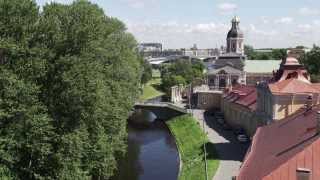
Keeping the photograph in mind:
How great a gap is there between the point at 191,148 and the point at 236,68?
215ft

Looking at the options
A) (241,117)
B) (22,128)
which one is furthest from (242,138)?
(22,128)

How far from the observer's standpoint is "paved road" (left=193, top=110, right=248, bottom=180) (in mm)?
46556

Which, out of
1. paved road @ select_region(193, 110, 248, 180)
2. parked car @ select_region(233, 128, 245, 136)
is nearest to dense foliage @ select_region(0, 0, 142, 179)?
paved road @ select_region(193, 110, 248, 180)

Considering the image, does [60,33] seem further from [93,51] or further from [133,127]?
[133,127]

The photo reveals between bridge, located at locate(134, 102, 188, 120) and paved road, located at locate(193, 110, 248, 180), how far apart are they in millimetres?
10585

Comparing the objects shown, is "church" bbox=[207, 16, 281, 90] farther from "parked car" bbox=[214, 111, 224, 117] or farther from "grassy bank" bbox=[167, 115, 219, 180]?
"grassy bank" bbox=[167, 115, 219, 180]

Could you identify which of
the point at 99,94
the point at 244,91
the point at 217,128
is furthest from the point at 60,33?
the point at 244,91

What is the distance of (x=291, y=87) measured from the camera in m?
50.2

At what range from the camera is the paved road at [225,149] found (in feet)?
153

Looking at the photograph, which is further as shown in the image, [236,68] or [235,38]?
[235,38]

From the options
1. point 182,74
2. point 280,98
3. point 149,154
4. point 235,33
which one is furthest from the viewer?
point 235,33

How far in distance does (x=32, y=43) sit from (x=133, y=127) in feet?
173

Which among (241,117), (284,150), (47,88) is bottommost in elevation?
(241,117)

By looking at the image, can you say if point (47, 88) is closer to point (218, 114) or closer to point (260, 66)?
point (218, 114)
